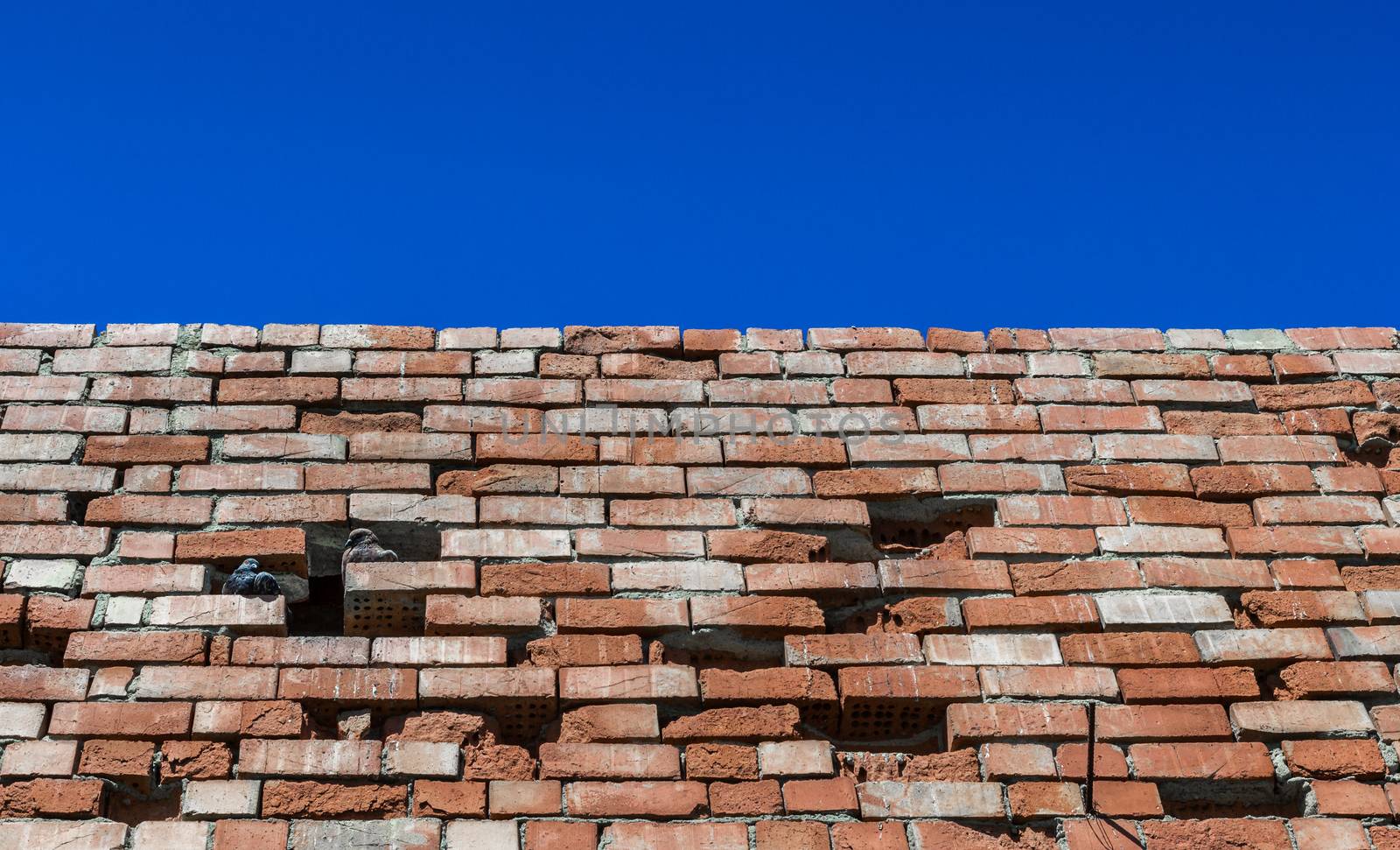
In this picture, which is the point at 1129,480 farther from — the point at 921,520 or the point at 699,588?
the point at 699,588

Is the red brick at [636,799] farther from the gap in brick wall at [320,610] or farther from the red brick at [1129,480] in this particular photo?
the red brick at [1129,480]

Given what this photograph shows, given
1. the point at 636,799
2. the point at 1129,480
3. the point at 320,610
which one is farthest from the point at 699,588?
the point at 1129,480

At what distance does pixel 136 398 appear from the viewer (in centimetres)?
373

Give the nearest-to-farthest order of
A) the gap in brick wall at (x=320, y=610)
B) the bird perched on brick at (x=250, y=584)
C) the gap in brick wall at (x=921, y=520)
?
the bird perched on brick at (x=250, y=584) → the gap in brick wall at (x=320, y=610) → the gap in brick wall at (x=921, y=520)

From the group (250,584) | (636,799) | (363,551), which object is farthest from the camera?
(363,551)

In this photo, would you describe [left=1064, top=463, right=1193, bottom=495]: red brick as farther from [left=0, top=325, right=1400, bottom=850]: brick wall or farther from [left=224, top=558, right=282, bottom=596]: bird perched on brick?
[left=224, top=558, right=282, bottom=596]: bird perched on brick

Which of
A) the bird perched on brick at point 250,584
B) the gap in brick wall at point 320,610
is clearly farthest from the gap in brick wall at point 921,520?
the bird perched on brick at point 250,584

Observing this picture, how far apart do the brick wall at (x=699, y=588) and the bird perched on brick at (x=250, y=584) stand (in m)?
0.06

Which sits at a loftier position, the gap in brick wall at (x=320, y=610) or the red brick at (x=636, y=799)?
the gap in brick wall at (x=320, y=610)

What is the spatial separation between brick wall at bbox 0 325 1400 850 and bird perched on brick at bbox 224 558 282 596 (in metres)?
0.06

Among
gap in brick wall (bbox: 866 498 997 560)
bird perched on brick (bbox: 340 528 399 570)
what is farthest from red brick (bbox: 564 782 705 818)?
gap in brick wall (bbox: 866 498 997 560)

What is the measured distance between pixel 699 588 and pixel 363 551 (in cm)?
77

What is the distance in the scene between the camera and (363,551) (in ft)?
11.3

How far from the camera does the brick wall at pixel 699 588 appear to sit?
3035 millimetres
